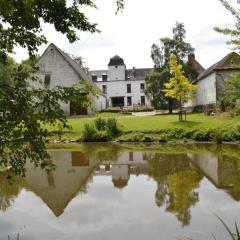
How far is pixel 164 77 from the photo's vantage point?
5244 centimetres

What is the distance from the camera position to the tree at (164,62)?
5294 cm

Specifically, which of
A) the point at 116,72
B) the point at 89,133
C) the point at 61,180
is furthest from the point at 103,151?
the point at 116,72

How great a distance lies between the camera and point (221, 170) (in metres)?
18.3

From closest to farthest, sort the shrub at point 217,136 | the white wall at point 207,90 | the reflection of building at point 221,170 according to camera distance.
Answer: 1. the reflection of building at point 221,170
2. the shrub at point 217,136
3. the white wall at point 207,90

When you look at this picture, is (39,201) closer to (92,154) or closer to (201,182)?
(201,182)

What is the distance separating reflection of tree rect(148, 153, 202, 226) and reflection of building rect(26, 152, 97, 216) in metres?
2.74

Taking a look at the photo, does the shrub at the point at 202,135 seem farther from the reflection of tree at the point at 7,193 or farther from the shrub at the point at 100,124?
the reflection of tree at the point at 7,193

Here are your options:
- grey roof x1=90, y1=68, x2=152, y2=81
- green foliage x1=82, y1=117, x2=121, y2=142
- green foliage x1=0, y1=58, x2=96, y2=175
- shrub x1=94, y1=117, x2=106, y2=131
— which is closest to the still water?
green foliage x1=0, y1=58, x2=96, y2=175

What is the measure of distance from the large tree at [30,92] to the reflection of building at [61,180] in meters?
6.50

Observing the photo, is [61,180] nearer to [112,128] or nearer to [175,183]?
[175,183]

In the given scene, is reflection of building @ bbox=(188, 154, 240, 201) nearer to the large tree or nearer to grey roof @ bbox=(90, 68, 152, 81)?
the large tree

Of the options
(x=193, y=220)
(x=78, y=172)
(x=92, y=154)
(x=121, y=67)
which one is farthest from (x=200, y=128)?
Answer: (x=121, y=67)

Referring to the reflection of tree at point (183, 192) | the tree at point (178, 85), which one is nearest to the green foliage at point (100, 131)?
the tree at point (178, 85)

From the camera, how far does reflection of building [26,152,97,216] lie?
44.5 ft
